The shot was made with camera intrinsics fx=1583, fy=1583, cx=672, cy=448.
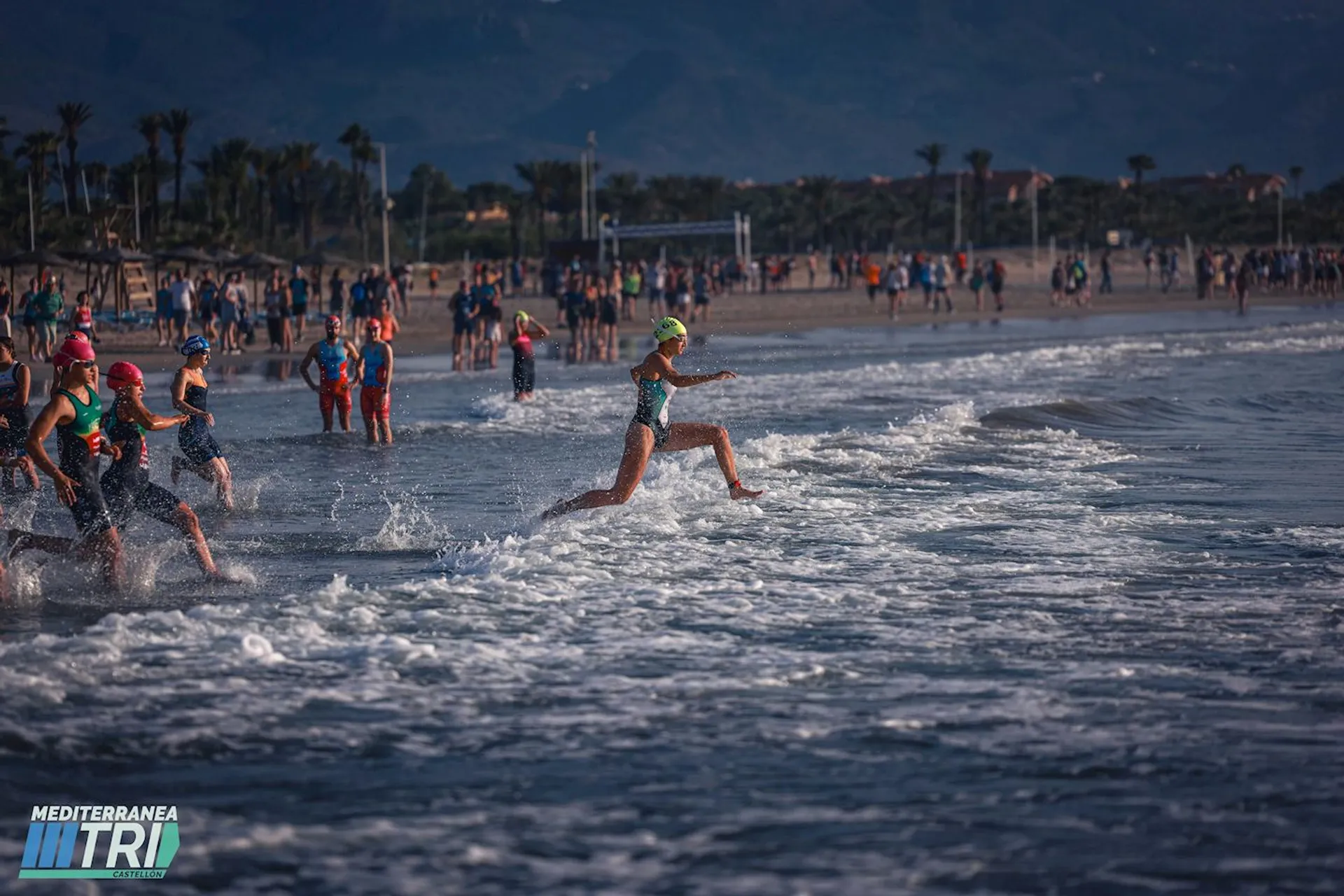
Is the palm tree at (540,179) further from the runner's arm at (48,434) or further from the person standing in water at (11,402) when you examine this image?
the runner's arm at (48,434)

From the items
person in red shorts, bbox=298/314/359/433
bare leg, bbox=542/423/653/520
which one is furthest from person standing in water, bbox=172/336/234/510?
person in red shorts, bbox=298/314/359/433

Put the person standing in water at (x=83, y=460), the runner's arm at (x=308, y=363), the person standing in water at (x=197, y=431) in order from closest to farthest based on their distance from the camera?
the person standing in water at (x=83, y=460) → the person standing in water at (x=197, y=431) → the runner's arm at (x=308, y=363)

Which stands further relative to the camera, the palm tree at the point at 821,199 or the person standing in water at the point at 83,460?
the palm tree at the point at 821,199

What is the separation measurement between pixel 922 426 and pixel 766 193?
3990 inches

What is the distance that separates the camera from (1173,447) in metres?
15.6

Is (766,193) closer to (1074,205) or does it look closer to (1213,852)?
(1074,205)

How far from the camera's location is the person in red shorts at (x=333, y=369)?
15.9 metres

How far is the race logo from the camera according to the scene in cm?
513

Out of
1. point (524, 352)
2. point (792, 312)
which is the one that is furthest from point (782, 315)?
point (524, 352)

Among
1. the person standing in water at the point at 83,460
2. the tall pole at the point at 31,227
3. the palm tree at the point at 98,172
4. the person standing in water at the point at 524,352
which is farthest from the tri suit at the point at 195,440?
the palm tree at the point at 98,172

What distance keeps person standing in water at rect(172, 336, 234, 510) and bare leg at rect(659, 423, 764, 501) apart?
3.45 meters

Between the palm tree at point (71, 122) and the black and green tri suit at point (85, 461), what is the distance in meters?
58.9

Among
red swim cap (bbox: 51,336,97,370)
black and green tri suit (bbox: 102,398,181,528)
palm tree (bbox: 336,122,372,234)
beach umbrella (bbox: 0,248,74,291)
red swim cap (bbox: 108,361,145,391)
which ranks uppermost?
Result: palm tree (bbox: 336,122,372,234)

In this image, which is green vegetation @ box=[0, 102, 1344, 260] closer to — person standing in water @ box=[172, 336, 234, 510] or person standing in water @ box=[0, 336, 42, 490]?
person standing in water @ box=[0, 336, 42, 490]
